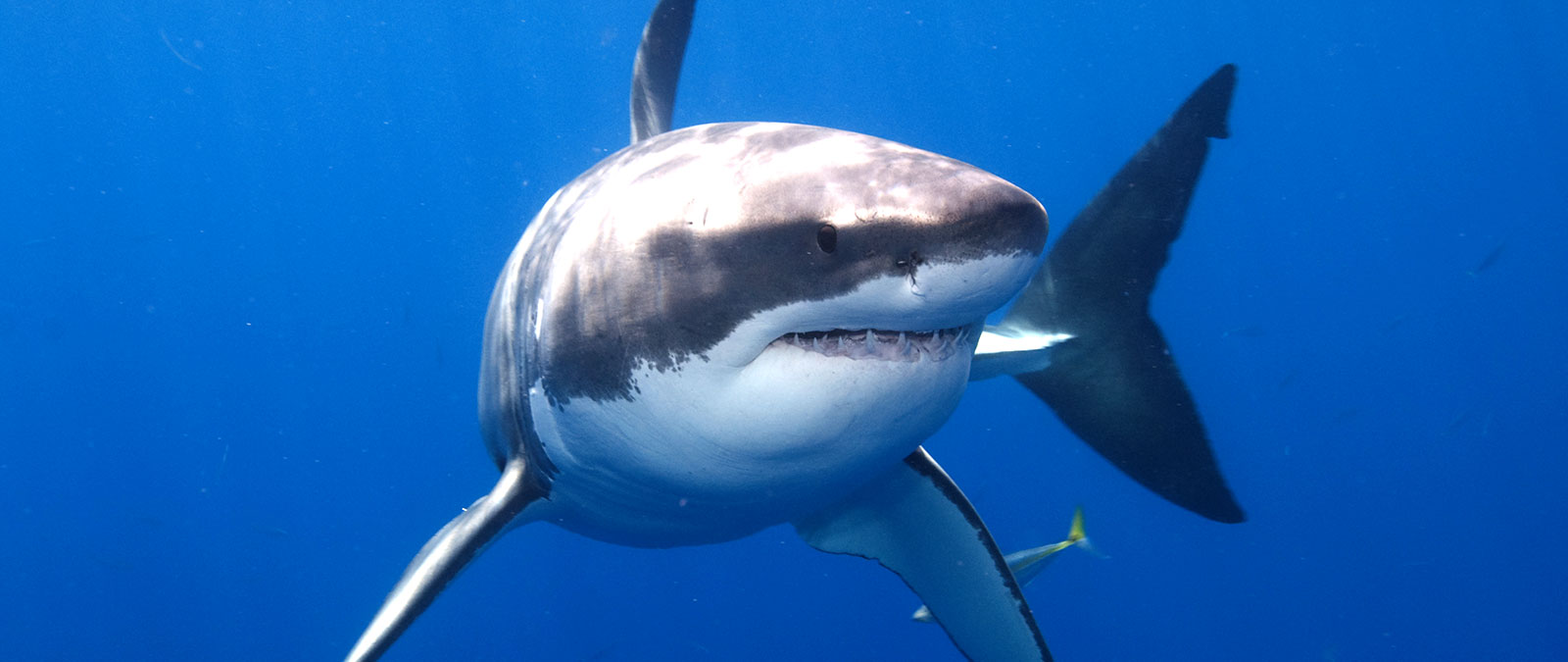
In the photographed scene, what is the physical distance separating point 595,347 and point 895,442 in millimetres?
832

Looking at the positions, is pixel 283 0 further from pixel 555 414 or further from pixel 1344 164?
pixel 1344 164

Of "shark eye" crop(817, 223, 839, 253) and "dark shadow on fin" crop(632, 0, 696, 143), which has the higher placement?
"dark shadow on fin" crop(632, 0, 696, 143)

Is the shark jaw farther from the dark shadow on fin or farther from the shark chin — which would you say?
the dark shadow on fin

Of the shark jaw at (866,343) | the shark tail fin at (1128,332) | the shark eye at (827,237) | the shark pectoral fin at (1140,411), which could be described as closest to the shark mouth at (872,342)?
the shark jaw at (866,343)

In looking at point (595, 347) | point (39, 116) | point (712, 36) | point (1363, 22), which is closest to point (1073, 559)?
point (712, 36)

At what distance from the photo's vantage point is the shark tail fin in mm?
3631

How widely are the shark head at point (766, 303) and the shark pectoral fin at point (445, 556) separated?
0.63 meters

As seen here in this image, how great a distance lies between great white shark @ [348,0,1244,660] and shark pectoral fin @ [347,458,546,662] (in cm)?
1

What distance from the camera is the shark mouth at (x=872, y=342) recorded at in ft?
5.81

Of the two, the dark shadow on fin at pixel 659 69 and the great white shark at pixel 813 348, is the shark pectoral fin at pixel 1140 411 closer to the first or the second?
the great white shark at pixel 813 348

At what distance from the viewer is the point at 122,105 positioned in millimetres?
50938

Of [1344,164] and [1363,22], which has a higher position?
[1363,22]

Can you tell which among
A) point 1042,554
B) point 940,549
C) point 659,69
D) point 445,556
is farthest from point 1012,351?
point 1042,554

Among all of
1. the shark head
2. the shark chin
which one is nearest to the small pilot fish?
the shark chin
